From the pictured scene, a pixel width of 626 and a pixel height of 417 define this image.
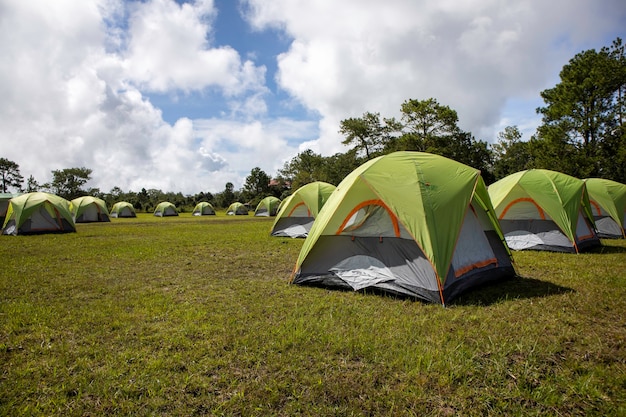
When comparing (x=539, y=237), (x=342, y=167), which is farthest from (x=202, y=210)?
(x=539, y=237)

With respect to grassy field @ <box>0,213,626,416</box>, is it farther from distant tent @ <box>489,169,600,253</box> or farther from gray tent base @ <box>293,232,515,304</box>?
distant tent @ <box>489,169,600,253</box>

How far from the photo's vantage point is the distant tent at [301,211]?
15.2 meters

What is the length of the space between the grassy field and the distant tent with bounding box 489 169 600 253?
3.10 metres

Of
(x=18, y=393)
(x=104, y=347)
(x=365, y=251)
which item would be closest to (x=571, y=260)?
(x=365, y=251)

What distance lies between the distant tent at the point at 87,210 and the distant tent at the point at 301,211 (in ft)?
73.9

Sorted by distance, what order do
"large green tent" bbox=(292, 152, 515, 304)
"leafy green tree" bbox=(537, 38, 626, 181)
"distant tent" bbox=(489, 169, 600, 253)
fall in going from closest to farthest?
1. "large green tent" bbox=(292, 152, 515, 304)
2. "distant tent" bbox=(489, 169, 600, 253)
3. "leafy green tree" bbox=(537, 38, 626, 181)

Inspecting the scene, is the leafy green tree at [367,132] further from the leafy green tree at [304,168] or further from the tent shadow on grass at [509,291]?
the tent shadow on grass at [509,291]

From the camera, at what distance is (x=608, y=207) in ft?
42.2

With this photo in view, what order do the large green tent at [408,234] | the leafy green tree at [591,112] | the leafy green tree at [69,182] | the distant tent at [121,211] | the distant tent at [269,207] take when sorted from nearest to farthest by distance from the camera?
the large green tent at [408,234] → the leafy green tree at [591,112] → the distant tent at [121,211] → the distant tent at [269,207] → the leafy green tree at [69,182]

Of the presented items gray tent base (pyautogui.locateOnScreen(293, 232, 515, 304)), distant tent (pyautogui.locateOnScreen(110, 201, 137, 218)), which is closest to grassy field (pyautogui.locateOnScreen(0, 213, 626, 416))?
gray tent base (pyautogui.locateOnScreen(293, 232, 515, 304))

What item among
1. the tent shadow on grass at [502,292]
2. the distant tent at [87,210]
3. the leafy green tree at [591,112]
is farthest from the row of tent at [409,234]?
the distant tent at [87,210]

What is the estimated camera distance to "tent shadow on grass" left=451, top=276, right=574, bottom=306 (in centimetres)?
552

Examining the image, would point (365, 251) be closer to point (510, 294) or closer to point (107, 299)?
point (510, 294)

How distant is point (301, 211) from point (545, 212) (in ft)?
31.1
